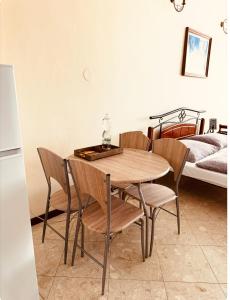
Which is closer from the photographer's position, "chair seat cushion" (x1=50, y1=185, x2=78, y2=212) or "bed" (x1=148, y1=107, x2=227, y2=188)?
"chair seat cushion" (x1=50, y1=185, x2=78, y2=212)

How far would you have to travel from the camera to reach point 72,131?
8.04 ft

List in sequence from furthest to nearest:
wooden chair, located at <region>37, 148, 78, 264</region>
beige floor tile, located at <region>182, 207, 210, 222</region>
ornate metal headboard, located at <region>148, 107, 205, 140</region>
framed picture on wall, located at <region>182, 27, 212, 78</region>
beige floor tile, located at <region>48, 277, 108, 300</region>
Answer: framed picture on wall, located at <region>182, 27, 212, 78</region>
ornate metal headboard, located at <region>148, 107, 205, 140</region>
beige floor tile, located at <region>182, 207, 210, 222</region>
wooden chair, located at <region>37, 148, 78, 264</region>
beige floor tile, located at <region>48, 277, 108, 300</region>

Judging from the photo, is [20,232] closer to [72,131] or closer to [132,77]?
[72,131]

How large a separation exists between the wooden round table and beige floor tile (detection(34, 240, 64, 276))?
29.4 inches

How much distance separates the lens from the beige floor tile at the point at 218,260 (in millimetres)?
1747

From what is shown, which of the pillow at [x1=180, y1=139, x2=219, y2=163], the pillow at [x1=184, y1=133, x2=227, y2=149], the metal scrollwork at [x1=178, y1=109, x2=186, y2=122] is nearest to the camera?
the pillow at [x1=180, y1=139, x2=219, y2=163]

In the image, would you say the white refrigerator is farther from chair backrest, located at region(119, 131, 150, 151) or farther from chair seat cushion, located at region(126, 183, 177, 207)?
chair backrest, located at region(119, 131, 150, 151)

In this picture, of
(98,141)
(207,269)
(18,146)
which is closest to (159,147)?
(98,141)

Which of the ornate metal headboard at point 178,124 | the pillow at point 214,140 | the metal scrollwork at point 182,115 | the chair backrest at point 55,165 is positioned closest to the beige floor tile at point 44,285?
the chair backrest at point 55,165

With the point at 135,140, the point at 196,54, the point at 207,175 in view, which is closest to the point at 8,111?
the point at 135,140

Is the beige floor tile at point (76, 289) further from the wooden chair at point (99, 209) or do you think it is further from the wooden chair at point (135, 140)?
the wooden chair at point (135, 140)

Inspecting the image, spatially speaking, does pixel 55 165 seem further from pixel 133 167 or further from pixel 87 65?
pixel 87 65

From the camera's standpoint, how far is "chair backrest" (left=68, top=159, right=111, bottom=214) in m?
1.38

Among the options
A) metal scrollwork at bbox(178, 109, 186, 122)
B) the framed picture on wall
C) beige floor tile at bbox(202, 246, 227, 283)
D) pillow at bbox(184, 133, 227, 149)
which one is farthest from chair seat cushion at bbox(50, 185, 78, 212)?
the framed picture on wall
